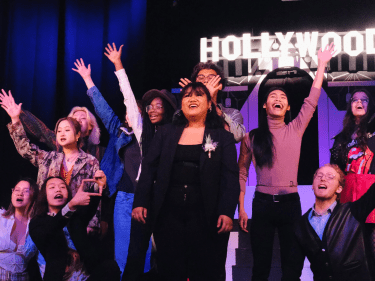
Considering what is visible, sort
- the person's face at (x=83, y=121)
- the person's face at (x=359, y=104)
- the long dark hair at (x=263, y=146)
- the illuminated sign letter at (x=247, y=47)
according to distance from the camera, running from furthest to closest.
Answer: the illuminated sign letter at (x=247, y=47), the person's face at (x=83, y=121), the person's face at (x=359, y=104), the long dark hair at (x=263, y=146)

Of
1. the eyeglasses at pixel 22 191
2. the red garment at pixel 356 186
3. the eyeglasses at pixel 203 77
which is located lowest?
the eyeglasses at pixel 22 191

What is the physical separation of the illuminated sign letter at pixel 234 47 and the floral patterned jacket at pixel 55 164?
2.76 m

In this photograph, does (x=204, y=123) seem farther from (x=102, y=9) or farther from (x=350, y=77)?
(x=350, y=77)

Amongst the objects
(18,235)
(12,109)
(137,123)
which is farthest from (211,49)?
(18,235)

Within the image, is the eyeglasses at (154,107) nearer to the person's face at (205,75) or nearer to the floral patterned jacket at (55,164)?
the person's face at (205,75)

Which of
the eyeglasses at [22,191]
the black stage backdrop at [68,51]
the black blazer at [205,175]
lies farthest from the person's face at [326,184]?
the black stage backdrop at [68,51]

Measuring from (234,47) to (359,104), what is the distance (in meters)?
2.49

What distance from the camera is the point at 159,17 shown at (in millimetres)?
4867

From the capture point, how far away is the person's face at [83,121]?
3.70m

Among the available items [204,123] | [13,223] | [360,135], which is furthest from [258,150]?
[13,223]

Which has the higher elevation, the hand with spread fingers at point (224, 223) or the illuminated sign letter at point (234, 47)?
the illuminated sign letter at point (234, 47)

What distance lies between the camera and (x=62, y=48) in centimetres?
456

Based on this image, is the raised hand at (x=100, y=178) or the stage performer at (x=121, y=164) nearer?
the raised hand at (x=100, y=178)

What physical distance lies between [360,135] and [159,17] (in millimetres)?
2722
